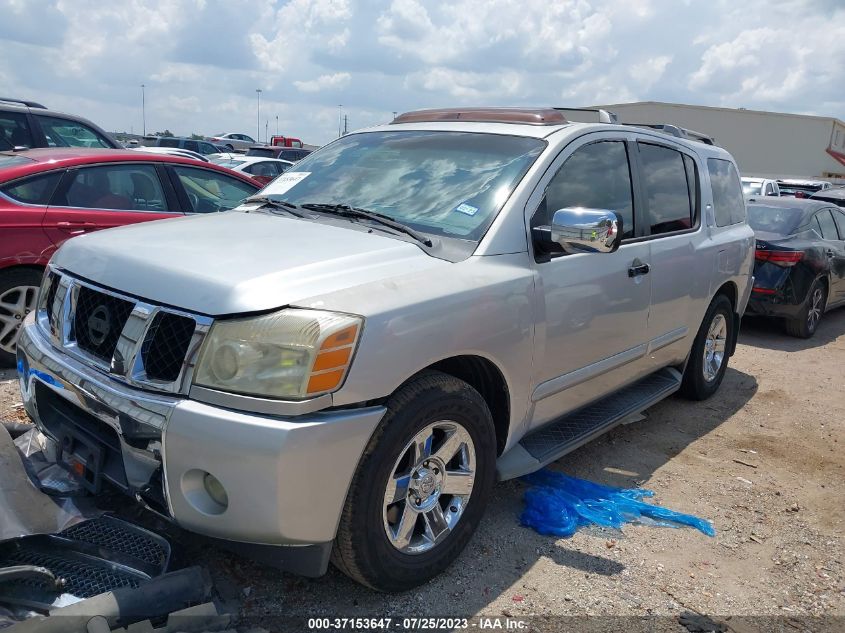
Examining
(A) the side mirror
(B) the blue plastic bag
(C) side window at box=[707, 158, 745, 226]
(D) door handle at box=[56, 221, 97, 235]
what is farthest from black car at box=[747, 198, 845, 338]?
(D) door handle at box=[56, 221, 97, 235]

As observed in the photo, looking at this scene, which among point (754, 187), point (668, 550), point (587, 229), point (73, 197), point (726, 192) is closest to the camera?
point (587, 229)

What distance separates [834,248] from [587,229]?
7.19 metres

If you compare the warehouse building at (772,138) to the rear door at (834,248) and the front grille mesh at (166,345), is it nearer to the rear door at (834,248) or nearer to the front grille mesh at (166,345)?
the rear door at (834,248)

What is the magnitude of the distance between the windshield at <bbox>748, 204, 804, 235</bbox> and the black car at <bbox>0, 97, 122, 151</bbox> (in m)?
7.93

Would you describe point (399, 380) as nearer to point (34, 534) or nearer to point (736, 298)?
point (34, 534)

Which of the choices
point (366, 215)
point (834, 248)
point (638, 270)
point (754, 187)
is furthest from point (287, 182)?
point (754, 187)

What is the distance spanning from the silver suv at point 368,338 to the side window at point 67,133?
578cm

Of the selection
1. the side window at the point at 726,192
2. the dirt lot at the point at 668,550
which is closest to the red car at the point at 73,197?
the dirt lot at the point at 668,550

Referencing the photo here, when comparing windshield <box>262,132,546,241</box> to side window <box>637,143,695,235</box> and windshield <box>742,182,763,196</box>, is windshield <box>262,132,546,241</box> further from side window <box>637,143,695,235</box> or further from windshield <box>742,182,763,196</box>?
windshield <box>742,182,763,196</box>

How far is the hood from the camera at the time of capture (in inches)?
99.7

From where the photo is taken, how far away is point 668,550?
11.4 feet

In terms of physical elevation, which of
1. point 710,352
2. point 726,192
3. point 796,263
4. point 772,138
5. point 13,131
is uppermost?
point 772,138

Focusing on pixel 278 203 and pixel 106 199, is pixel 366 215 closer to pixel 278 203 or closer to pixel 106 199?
pixel 278 203

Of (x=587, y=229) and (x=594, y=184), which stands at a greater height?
(x=594, y=184)
